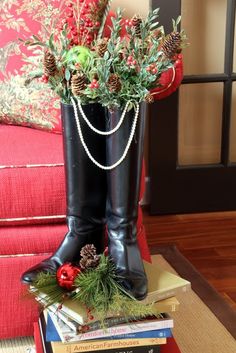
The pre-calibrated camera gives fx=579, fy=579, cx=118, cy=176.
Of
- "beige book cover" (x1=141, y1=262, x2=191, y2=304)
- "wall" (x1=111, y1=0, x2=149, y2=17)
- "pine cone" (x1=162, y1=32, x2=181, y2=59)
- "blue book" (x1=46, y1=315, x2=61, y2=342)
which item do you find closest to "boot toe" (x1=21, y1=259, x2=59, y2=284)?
"blue book" (x1=46, y1=315, x2=61, y2=342)

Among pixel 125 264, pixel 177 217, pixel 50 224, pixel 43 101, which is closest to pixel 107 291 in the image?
pixel 125 264

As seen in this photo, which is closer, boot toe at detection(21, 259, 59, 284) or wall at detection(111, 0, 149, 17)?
boot toe at detection(21, 259, 59, 284)

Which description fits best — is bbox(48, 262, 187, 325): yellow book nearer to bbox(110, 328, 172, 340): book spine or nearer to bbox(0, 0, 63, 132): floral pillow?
bbox(110, 328, 172, 340): book spine

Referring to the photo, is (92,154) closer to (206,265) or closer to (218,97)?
(206,265)

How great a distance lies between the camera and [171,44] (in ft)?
3.63

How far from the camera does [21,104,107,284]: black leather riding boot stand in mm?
1231

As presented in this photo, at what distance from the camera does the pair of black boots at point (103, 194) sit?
1199 millimetres

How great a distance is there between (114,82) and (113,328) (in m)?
0.48

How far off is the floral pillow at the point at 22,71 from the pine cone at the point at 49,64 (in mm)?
527

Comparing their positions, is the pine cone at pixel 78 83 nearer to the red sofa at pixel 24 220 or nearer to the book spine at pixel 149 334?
the red sofa at pixel 24 220

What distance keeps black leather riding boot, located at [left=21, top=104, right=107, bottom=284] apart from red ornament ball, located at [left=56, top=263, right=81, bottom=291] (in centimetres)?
7

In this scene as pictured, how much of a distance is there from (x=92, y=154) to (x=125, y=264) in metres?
0.25

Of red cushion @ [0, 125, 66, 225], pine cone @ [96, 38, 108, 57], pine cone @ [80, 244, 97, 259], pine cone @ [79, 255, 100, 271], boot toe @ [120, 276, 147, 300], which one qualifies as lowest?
boot toe @ [120, 276, 147, 300]

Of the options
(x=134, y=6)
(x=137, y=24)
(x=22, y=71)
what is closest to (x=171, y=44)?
(x=137, y=24)
